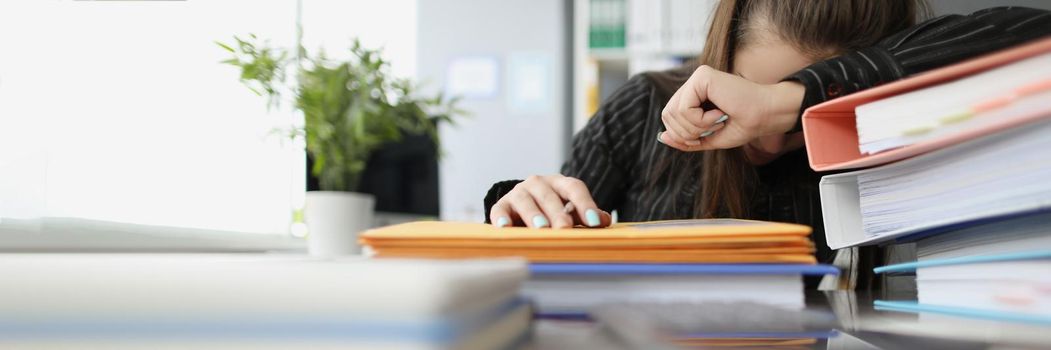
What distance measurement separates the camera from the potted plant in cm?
190

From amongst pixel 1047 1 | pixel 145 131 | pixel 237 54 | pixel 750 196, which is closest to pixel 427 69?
pixel 237 54

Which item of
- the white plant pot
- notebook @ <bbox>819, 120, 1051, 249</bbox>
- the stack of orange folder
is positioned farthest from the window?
notebook @ <bbox>819, 120, 1051, 249</bbox>

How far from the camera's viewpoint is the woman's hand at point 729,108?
1.83ft

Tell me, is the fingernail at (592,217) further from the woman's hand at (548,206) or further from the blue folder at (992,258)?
the blue folder at (992,258)

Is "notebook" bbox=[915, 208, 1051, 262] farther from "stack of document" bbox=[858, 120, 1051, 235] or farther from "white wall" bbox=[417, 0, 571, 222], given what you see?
"white wall" bbox=[417, 0, 571, 222]

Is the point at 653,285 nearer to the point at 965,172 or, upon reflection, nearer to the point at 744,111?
the point at 965,172

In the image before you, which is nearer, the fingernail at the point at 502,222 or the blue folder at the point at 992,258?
the blue folder at the point at 992,258

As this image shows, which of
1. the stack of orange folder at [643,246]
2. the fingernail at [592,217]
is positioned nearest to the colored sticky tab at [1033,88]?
the stack of orange folder at [643,246]

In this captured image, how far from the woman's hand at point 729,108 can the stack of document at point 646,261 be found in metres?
0.23

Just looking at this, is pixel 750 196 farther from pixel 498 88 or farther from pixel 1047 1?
pixel 498 88

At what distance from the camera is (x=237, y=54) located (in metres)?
1.81

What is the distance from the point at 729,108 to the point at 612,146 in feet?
1.86

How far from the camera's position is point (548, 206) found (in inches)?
20.4

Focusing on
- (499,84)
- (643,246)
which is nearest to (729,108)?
(643,246)
